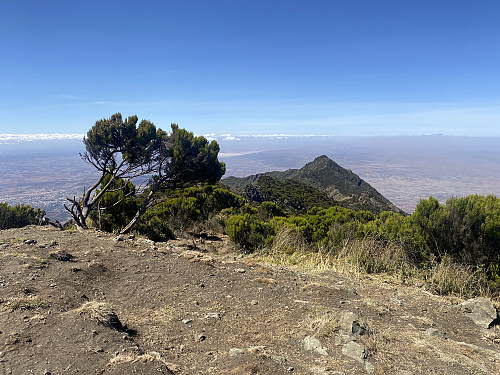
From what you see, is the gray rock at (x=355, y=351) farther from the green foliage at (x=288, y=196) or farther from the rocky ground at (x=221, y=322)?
the green foliage at (x=288, y=196)

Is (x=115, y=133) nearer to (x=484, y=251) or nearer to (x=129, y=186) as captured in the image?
(x=129, y=186)

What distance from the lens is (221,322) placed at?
347cm

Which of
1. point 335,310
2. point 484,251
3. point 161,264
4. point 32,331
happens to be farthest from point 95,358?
point 484,251

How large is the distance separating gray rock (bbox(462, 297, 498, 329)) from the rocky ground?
2 centimetres

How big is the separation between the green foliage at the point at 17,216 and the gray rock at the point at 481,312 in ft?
49.7

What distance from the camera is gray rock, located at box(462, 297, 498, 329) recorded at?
358cm

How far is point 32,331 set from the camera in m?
2.76

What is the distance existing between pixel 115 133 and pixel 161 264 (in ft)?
26.0

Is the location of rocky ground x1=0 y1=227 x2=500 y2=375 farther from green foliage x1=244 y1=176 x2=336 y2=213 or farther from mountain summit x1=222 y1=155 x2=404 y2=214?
mountain summit x1=222 y1=155 x2=404 y2=214

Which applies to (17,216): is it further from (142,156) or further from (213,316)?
(213,316)

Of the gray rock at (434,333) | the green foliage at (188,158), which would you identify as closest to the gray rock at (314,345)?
the gray rock at (434,333)

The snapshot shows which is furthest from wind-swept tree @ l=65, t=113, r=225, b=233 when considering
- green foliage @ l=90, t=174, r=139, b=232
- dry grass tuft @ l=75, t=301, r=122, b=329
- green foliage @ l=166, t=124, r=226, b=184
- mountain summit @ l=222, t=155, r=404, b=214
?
mountain summit @ l=222, t=155, r=404, b=214

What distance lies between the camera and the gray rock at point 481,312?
358 centimetres

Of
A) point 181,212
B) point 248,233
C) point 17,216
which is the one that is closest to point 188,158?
point 181,212
